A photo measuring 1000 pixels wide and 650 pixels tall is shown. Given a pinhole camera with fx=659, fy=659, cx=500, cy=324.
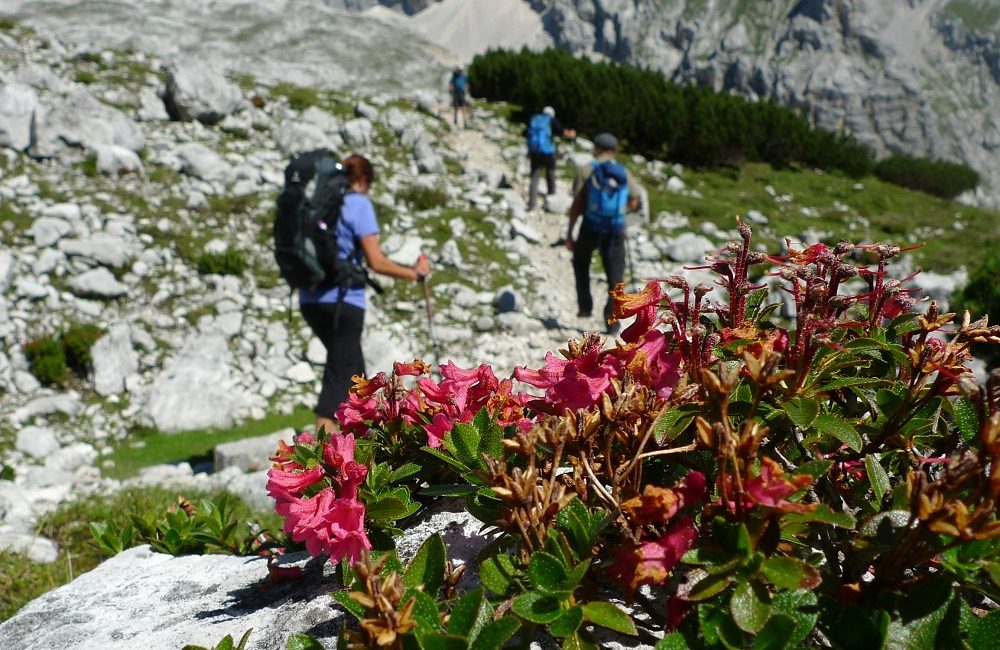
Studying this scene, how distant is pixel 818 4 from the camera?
10969 cm

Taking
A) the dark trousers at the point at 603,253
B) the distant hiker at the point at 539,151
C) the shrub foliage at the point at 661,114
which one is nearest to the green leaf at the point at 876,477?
the dark trousers at the point at 603,253

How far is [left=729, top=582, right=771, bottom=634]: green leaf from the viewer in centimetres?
77

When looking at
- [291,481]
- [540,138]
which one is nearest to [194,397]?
[291,481]

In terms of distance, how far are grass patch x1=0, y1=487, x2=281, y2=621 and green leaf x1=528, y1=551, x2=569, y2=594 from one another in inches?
83.7

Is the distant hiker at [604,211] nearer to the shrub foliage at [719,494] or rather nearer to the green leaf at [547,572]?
the shrub foliage at [719,494]

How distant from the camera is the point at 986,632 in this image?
0.76m

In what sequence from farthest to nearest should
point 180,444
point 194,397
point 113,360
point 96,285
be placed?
point 96,285, point 113,360, point 194,397, point 180,444

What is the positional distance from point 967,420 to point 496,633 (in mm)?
736

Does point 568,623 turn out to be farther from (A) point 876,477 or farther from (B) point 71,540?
(B) point 71,540

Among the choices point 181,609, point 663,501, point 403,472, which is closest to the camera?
point 663,501

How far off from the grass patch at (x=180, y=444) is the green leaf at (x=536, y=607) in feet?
19.5

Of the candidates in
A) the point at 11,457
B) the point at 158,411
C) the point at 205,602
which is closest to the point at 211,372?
the point at 158,411

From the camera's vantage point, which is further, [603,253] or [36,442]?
[603,253]

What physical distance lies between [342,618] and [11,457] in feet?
20.9
